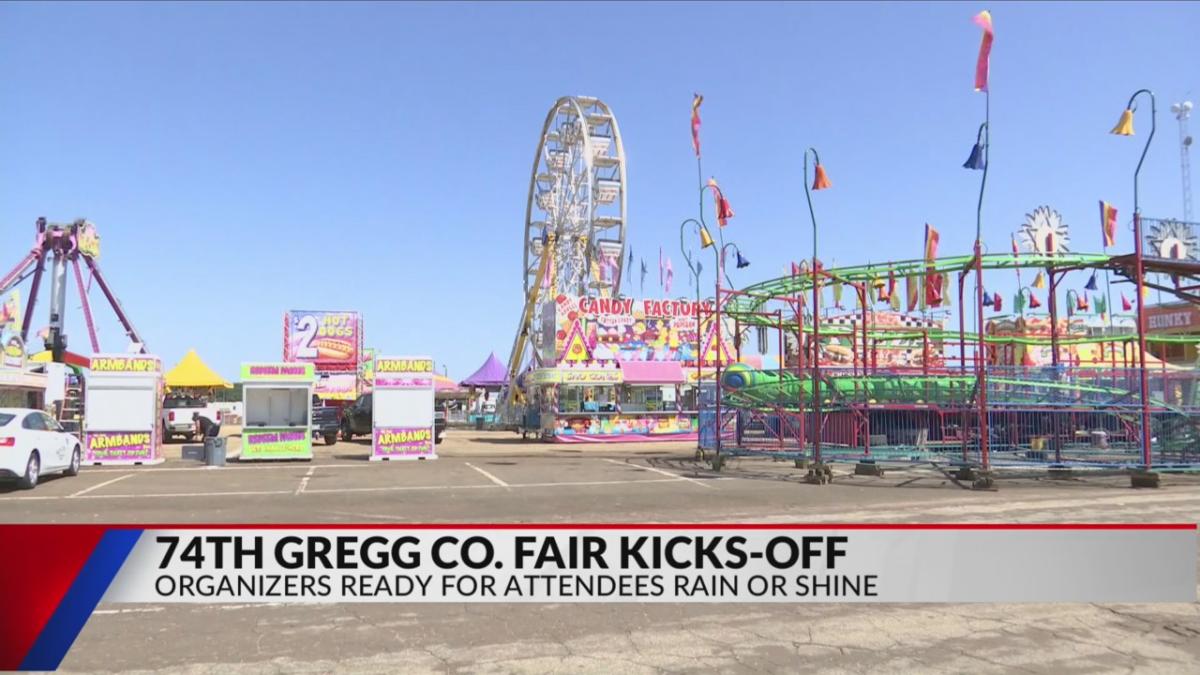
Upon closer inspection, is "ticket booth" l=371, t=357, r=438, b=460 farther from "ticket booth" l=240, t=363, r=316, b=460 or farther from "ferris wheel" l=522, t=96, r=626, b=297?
"ferris wheel" l=522, t=96, r=626, b=297

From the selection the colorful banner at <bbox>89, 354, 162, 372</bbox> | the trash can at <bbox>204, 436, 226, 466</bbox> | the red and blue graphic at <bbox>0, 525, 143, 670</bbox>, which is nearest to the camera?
the red and blue graphic at <bbox>0, 525, 143, 670</bbox>

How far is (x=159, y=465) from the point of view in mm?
20906

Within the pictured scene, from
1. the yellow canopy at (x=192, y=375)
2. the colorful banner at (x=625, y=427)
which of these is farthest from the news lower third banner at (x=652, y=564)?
the yellow canopy at (x=192, y=375)

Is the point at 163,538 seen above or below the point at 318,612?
above

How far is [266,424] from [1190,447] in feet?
72.6

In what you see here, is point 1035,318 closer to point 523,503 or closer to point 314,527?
point 523,503

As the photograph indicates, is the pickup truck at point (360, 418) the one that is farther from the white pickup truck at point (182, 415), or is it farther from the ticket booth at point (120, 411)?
the ticket booth at point (120, 411)

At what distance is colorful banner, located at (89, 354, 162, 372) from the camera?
21.2m

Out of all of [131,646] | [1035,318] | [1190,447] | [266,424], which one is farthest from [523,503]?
[1035,318]

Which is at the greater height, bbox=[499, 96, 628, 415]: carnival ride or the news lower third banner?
bbox=[499, 96, 628, 415]: carnival ride

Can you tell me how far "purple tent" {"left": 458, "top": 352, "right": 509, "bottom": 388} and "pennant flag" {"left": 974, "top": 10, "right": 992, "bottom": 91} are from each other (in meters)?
40.6

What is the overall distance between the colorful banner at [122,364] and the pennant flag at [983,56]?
20.3 metres

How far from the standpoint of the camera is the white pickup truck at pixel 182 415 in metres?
31.2

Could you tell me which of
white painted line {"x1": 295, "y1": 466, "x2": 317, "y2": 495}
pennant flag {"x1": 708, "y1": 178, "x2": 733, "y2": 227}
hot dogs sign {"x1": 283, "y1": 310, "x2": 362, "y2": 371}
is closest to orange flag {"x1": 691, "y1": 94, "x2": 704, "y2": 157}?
pennant flag {"x1": 708, "y1": 178, "x2": 733, "y2": 227}
